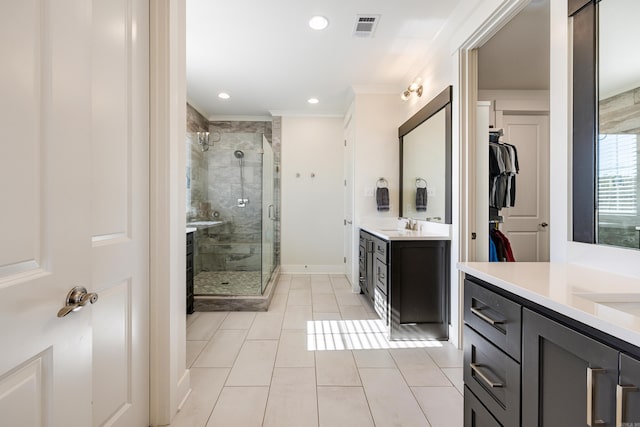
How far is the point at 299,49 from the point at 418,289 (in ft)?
8.56

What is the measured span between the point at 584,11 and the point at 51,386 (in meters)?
2.24

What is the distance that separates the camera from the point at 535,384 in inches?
34.8

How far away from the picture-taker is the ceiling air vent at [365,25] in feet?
8.40

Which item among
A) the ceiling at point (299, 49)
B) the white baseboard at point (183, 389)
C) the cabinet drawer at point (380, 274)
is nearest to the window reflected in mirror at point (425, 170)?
the cabinet drawer at point (380, 274)

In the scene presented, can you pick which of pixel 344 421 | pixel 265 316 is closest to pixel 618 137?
pixel 344 421

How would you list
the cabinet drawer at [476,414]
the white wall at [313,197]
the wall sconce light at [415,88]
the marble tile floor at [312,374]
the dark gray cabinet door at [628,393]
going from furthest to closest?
the white wall at [313,197] → the wall sconce light at [415,88] → the marble tile floor at [312,374] → the cabinet drawer at [476,414] → the dark gray cabinet door at [628,393]

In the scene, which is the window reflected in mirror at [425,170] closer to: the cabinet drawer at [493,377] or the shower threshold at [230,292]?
the cabinet drawer at [493,377]

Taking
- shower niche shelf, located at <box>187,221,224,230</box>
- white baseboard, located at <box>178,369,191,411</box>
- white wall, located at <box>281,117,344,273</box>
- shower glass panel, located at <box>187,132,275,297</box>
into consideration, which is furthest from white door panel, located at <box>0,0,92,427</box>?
white wall, located at <box>281,117,344,273</box>

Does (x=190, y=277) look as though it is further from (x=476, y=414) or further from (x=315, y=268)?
(x=476, y=414)

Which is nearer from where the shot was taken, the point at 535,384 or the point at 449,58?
the point at 535,384

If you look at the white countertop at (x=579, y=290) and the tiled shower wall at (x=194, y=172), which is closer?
the white countertop at (x=579, y=290)

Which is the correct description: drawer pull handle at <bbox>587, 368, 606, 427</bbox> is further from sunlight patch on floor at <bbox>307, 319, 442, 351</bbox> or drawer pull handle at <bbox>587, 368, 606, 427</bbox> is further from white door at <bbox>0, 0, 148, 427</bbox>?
sunlight patch on floor at <bbox>307, 319, 442, 351</bbox>

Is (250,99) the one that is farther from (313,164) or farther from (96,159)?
(96,159)

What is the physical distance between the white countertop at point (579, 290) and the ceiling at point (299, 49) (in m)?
2.21
